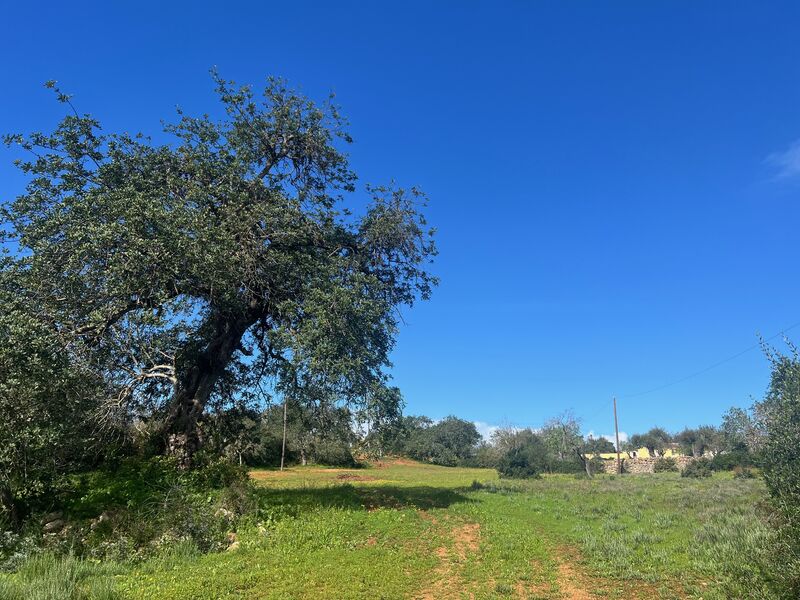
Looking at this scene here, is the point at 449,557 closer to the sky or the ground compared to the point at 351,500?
closer to the ground

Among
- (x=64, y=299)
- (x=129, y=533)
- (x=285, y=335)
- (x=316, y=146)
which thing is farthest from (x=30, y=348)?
(x=316, y=146)

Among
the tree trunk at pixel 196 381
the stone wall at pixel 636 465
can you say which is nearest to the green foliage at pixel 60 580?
the tree trunk at pixel 196 381

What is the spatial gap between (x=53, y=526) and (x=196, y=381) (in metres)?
6.19

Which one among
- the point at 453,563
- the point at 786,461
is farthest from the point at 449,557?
the point at 786,461

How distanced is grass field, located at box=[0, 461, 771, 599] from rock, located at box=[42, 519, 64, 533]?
3.48m

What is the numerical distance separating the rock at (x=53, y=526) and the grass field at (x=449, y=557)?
3.48 m

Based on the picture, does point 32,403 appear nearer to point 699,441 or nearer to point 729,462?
point 729,462

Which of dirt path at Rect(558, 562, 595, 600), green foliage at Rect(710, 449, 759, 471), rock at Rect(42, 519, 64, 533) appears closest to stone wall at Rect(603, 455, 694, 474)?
green foliage at Rect(710, 449, 759, 471)

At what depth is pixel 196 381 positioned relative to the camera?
1866 cm

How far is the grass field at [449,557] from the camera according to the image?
991 cm

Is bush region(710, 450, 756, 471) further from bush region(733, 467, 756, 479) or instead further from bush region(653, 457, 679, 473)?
bush region(653, 457, 679, 473)

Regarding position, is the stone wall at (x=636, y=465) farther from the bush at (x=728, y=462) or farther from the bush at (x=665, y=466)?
the bush at (x=728, y=462)

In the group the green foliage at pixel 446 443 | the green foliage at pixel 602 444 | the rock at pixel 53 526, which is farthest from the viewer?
the green foliage at pixel 602 444

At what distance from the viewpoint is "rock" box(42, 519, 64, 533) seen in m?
13.3
